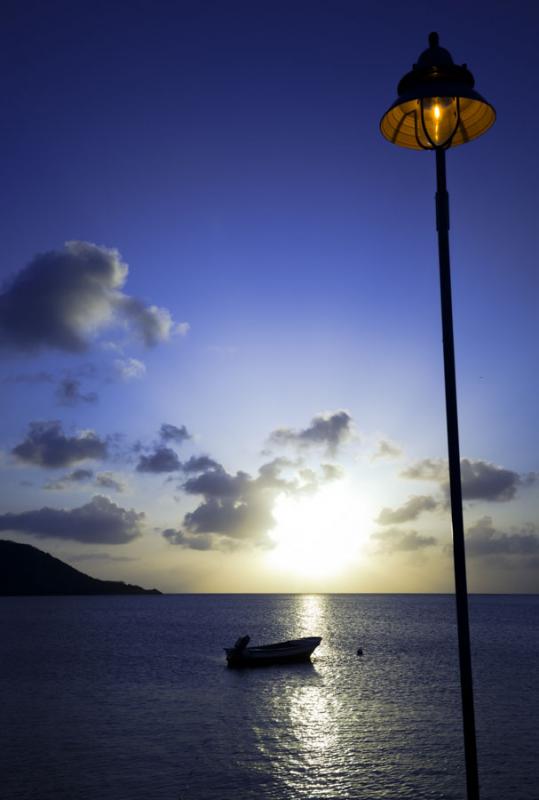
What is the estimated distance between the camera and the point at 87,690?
47094 mm

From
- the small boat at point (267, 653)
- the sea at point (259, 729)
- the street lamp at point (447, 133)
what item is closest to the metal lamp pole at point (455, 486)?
the street lamp at point (447, 133)

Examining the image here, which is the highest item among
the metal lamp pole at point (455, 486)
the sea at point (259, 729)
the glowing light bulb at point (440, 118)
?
the glowing light bulb at point (440, 118)

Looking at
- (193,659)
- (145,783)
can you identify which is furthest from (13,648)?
(145,783)

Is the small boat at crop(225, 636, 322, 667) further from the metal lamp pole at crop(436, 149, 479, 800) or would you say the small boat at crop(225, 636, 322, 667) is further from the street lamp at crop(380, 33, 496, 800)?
the street lamp at crop(380, 33, 496, 800)

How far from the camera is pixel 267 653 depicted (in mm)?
62562

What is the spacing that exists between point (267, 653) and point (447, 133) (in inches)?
2429

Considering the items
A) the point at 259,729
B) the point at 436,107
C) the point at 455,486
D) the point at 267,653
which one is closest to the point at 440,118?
the point at 436,107

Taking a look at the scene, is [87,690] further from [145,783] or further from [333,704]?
[145,783]

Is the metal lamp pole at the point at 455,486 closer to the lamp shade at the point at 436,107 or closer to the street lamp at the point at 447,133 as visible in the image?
the street lamp at the point at 447,133

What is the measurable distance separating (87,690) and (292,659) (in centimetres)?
2484

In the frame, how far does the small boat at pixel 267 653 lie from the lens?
198 feet

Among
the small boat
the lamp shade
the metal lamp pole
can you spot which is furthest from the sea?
the lamp shade

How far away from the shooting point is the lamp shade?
287 inches

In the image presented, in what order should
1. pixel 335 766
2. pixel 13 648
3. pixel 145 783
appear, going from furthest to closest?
pixel 13 648 → pixel 335 766 → pixel 145 783
